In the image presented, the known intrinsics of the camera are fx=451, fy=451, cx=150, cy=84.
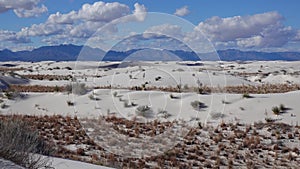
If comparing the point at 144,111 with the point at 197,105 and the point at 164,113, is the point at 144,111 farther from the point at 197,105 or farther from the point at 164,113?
the point at 197,105

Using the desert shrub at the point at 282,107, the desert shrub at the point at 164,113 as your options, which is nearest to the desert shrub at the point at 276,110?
the desert shrub at the point at 282,107

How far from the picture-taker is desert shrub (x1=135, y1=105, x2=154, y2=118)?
67.9 ft

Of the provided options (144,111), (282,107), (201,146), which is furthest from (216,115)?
(201,146)

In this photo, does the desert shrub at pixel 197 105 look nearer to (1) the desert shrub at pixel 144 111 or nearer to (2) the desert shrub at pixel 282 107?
(1) the desert shrub at pixel 144 111

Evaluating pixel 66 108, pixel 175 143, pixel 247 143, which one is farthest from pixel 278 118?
pixel 66 108

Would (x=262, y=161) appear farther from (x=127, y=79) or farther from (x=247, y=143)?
(x=127, y=79)

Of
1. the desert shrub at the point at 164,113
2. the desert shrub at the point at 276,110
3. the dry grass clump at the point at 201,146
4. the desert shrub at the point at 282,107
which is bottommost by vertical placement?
the dry grass clump at the point at 201,146

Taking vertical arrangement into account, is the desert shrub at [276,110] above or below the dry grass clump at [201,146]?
above

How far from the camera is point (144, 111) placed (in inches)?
824

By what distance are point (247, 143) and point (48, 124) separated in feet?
26.1

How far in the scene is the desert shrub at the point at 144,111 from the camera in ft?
67.9

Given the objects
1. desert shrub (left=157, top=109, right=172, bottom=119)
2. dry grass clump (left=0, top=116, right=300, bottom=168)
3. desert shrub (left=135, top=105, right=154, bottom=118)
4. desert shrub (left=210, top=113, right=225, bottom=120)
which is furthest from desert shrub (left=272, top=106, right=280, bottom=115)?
desert shrub (left=135, top=105, right=154, bottom=118)

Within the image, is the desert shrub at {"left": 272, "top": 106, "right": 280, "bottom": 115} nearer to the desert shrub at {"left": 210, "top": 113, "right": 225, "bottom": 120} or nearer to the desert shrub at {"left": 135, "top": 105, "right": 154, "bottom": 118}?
the desert shrub at {"left": 210, "top": 113, "right": 225, "bottom": 120}

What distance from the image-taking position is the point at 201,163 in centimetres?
1319
